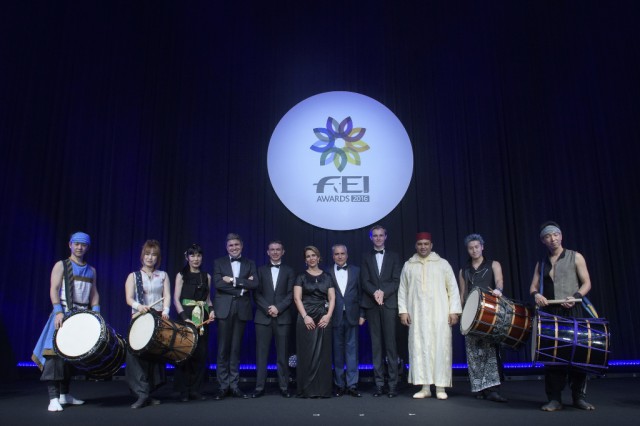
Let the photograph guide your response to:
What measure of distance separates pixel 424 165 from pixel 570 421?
11.8 ft

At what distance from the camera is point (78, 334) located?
4094 mm

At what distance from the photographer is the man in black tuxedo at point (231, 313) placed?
16.1 ft

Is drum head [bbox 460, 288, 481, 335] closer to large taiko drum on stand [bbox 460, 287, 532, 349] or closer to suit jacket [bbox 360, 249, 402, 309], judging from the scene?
large taiko drum on stand [bbox 460, 287, 532, 349]

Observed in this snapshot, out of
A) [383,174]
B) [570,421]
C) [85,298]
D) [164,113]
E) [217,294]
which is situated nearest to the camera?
[570,421]

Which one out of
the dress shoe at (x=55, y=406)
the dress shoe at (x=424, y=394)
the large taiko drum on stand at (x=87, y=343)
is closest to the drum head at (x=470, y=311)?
the dress shoe at (x=424, y=394)

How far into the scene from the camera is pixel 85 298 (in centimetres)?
466

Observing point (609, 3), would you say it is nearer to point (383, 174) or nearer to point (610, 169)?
point (610, 169)

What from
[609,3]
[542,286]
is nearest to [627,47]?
[609,3]

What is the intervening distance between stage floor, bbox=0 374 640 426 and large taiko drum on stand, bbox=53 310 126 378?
0.38 metres

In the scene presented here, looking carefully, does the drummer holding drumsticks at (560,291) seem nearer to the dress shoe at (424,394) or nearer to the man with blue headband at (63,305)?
the dress shoe at (424,394)

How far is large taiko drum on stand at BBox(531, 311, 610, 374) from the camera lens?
12.5 feet

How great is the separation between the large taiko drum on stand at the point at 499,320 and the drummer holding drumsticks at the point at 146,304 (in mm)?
2636

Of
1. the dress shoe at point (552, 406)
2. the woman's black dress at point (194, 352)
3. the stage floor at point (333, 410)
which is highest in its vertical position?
the woman's black dress at point (194, 352)

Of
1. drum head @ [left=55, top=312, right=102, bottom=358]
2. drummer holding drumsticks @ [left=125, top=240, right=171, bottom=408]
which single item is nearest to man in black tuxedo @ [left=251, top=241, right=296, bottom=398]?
drummer holding drumsticks @ [left=125, top=240, right=171, bottom=408]
